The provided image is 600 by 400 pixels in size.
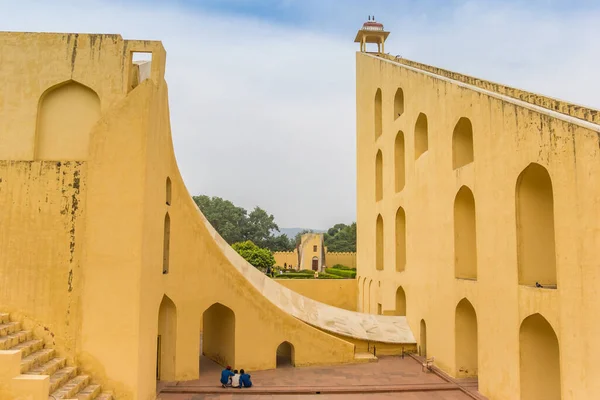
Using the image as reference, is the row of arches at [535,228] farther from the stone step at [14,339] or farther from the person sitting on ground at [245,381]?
the stone step at [14,339]

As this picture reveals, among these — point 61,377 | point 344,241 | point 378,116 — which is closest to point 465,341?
point 61,377

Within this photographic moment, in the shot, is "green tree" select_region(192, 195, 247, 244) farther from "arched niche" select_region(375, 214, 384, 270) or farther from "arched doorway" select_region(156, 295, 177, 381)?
"arched doorway" select_region(156, 295, 177, 381)

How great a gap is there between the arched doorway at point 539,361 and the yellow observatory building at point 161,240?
24 millimetres

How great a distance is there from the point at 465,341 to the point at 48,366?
823 cm

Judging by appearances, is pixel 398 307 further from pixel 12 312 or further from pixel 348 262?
pixel 348 262

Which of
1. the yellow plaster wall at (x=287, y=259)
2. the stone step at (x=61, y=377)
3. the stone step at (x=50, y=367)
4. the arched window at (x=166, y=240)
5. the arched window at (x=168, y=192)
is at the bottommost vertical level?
the stone step at (x=61, y=377)

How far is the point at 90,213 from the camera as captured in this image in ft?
25.8

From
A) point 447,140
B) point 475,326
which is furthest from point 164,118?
point 475,326

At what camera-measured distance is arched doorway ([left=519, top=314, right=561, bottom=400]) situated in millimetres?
8109

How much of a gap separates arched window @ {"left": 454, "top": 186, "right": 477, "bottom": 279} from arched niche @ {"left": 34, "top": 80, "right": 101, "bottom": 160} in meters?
7.70

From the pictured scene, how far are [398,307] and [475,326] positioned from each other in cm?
476

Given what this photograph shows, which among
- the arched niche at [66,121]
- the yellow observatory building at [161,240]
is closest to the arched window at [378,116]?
the yellow observatory building at [161,240]

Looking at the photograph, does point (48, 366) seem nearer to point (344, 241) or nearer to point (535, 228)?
point (535, 228)

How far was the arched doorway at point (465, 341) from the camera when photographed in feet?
34.8
